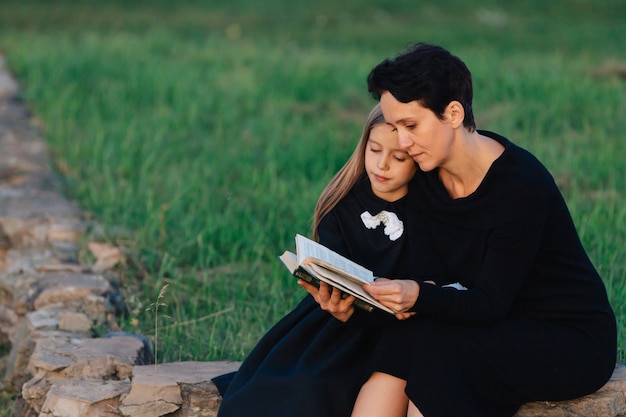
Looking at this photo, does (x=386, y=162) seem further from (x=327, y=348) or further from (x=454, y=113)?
(x=327, y=348)

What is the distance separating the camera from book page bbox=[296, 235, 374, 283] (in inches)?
111

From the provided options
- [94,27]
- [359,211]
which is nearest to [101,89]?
[359,211]

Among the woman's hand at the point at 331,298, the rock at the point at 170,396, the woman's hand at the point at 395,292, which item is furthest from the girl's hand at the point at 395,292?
the rock at the point at 170,396

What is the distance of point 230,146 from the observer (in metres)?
8.01

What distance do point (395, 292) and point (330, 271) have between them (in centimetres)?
23

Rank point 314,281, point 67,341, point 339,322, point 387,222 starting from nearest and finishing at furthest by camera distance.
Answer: point 314,281, point 339,322, point 387,222, point 67,341

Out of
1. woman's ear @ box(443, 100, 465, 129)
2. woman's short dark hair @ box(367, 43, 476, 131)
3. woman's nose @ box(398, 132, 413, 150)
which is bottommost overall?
woman's nose @ box(398, 132, 413, 150)

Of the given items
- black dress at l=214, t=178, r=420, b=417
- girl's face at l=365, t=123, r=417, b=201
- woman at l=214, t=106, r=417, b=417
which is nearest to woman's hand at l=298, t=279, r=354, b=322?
woman at l=214, t=106, r=417, b=417

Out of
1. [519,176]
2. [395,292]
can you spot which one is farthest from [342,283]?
[519,176]

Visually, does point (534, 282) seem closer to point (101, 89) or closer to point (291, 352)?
point (291, 352)

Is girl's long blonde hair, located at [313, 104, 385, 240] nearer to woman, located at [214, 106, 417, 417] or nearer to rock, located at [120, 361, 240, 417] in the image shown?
woman, located at [214, 106, 417, 417]

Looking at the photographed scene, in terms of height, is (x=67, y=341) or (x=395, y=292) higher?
(x=395, y=292)

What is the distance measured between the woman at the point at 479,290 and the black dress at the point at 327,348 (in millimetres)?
114

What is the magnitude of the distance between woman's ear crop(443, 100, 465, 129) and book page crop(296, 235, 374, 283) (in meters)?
0.55
